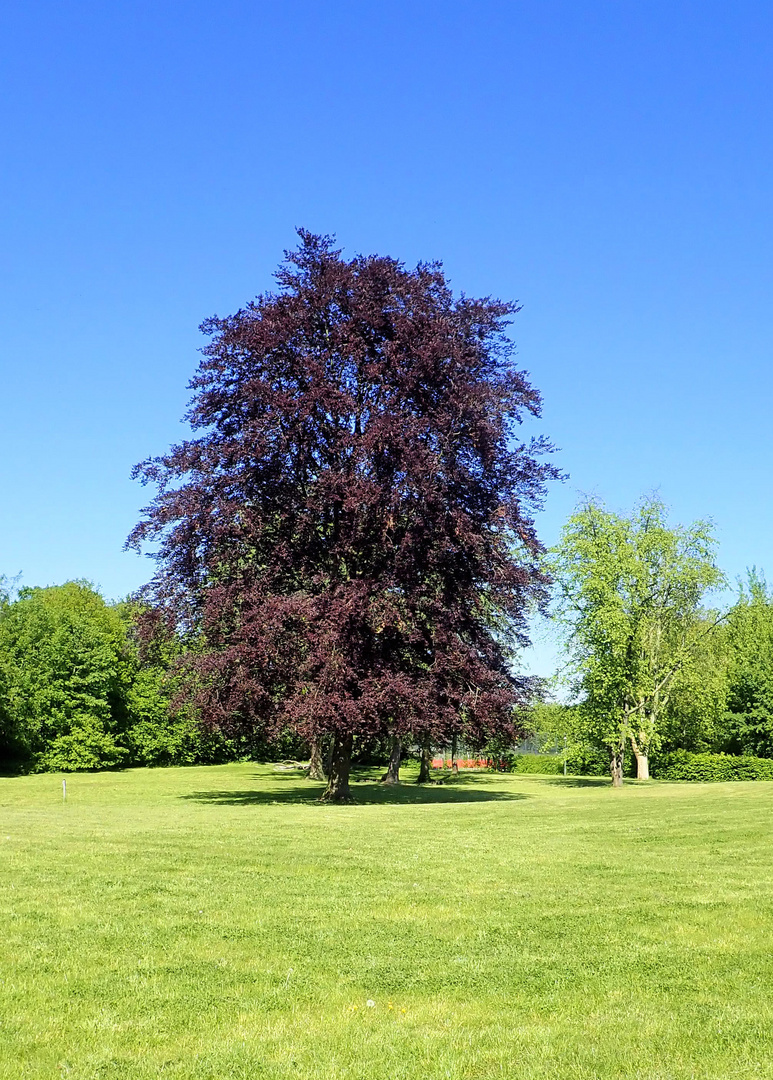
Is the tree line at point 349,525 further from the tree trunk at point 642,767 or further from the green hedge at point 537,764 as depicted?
the green hedge at point 537,764

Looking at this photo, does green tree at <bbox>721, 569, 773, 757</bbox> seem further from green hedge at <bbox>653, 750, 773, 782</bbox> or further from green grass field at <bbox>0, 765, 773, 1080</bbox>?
green grass field at <bbox>0, 765, 773, 1080</bbox>

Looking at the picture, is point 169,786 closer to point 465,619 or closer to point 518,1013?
point 465,619

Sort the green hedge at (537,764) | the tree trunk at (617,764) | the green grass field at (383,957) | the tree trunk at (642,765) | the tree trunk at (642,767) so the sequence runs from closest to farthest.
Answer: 1. the green grass field at (383,957)
2. the tree trunk at (617,764)
3. the tree trunk at (642,765)
4. the tree trunk at (642,767)
5. the green hedge at (537,764)

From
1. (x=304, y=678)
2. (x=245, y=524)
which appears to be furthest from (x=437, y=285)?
(x=304, y=678)

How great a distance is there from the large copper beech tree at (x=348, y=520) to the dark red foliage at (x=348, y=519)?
0.06 metres

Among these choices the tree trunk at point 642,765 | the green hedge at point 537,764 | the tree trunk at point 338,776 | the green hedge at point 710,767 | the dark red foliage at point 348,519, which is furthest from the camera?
the green hedge at point 537,764

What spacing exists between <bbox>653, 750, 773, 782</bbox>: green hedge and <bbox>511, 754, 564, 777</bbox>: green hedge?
18.4 m

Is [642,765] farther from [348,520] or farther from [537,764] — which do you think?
[348,520]

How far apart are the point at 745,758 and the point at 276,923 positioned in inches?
1991

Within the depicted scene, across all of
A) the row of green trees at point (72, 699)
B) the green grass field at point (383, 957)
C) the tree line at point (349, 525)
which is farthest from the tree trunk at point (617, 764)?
the green grass field at point (383, 957)

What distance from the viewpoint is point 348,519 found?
1139 inches

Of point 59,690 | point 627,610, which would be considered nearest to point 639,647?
point 627,610

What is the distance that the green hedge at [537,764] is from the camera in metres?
77.4

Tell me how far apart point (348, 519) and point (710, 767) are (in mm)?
36221
